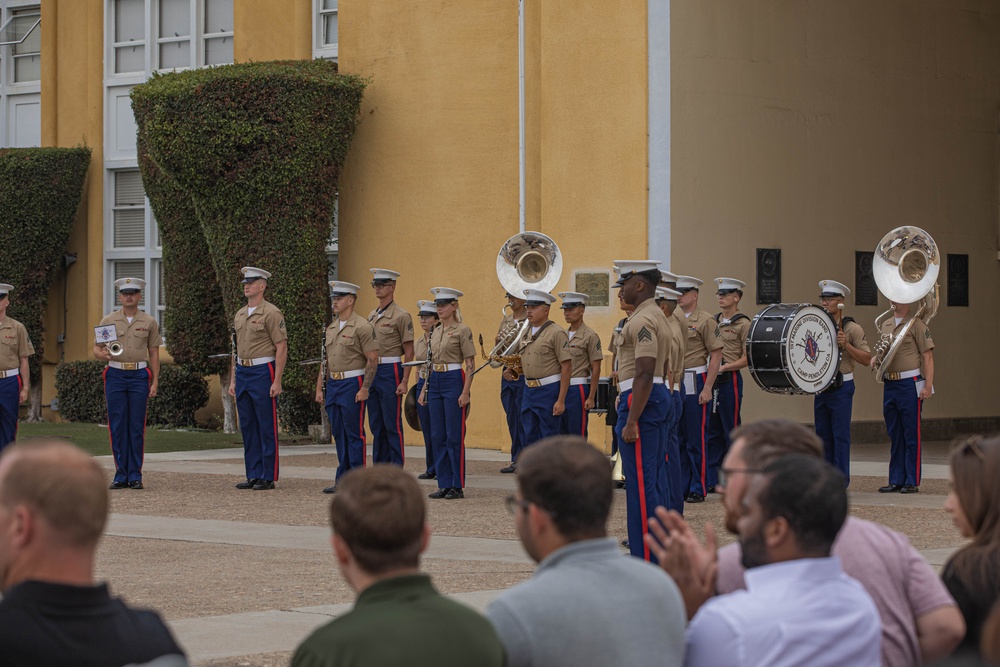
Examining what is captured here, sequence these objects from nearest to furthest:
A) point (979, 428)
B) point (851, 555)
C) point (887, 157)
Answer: point (851, 555)
point (887, 157)
point (979, 428)

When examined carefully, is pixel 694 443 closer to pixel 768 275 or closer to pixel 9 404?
pixel 768 275

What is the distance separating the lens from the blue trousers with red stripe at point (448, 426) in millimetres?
13672

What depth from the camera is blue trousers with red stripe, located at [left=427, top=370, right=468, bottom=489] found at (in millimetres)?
13672

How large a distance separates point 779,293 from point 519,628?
50.4 feet

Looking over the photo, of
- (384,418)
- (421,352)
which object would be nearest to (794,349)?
(384,418)

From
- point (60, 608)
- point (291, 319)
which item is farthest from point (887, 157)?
point (60, 608)

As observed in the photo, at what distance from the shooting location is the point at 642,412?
9289mm

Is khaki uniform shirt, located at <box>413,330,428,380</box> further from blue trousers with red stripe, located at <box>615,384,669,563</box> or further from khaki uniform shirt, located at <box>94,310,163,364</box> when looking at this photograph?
blue trousers with red stripe, located at <box>615,384,669,563</box>

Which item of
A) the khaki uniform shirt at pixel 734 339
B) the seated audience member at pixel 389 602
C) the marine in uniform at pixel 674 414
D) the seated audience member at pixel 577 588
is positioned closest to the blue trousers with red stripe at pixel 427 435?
the khaki uniform shirt at pixel 734 339

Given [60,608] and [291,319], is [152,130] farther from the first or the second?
[60,608]

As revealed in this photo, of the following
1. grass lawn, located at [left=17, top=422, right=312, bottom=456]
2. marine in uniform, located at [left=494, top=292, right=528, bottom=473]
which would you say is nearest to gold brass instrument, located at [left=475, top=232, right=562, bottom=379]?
marine in uniform, located at [left=494, top=292, right=528, bottom=473]

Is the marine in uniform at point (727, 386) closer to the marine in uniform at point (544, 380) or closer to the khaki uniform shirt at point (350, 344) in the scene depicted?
the marine in uniform at point (544, 380)

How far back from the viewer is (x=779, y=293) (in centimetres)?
1839

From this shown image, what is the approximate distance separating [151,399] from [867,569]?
2011cm
